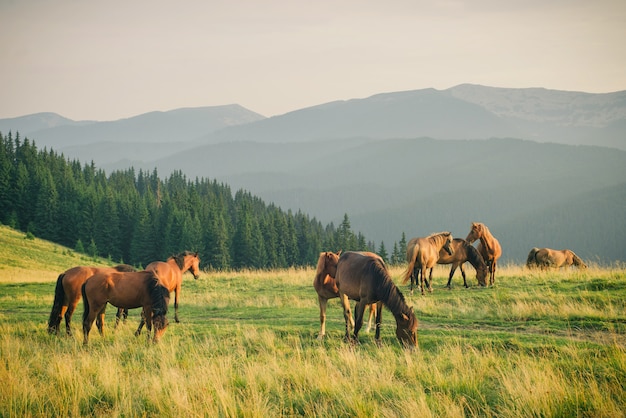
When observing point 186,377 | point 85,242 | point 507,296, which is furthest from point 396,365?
point 85,242

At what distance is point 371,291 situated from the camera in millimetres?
11938

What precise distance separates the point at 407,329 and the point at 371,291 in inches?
49.9

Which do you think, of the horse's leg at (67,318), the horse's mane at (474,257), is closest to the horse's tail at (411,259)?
the horse's mane at (474,257)

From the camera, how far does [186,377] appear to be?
9289mm

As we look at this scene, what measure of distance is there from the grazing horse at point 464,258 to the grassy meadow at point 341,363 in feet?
6.52

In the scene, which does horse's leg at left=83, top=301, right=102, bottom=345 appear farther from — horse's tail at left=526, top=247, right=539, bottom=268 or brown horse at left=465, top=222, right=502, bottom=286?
horse's tail at left=526, top=247, right=539, bottom=268

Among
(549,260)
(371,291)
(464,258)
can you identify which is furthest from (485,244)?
(371,291)

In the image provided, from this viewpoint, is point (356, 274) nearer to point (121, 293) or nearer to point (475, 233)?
point (121, 293)

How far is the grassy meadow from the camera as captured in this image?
7.35 meters

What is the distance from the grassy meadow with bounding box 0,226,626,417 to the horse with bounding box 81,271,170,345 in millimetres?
779

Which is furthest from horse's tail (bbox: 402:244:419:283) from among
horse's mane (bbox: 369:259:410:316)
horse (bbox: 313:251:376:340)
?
horse's mane (bbox: 369:259:410:316)

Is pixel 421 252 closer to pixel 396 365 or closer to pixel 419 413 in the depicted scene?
pixel 396 365

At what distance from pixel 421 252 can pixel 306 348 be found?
951 centimetres

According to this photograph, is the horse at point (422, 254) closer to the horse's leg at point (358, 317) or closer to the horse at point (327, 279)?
the horse at point (327, 279)
